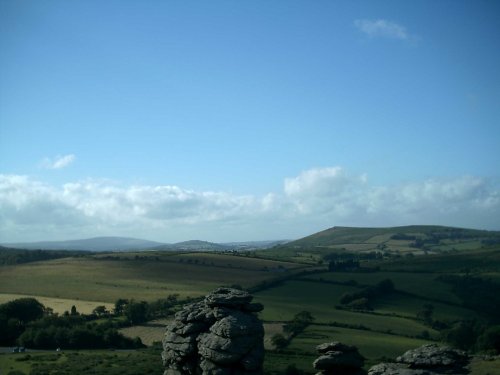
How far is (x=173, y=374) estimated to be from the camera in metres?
37.1

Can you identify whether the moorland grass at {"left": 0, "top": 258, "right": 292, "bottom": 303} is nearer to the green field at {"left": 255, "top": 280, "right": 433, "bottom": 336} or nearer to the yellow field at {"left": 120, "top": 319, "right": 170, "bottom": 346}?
the green field at {"left": 255, "top": 280, "right": 433, "bottom": 336}

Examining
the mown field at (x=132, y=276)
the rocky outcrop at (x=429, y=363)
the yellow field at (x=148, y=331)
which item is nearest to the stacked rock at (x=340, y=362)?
the rocky outcrop at (x=429, y=363)

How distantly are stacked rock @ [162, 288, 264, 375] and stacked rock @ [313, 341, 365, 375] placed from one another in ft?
14.7

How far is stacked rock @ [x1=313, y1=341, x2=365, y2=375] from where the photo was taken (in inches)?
1303

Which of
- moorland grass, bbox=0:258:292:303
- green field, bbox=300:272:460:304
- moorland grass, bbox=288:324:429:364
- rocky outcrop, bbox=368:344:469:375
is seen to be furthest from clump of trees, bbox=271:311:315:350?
green field, bbox=300:272:460:304

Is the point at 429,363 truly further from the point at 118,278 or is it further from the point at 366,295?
the point at 118,278

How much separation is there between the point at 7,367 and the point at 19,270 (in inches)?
4479

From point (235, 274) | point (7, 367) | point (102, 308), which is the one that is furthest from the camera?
point (235, 274)

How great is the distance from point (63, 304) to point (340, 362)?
3598 inches

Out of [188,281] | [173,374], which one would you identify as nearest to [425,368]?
[173,374]

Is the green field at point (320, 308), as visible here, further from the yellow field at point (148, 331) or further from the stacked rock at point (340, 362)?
the stacked rock at point (340, 362)

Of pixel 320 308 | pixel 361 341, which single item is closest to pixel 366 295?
pixel 320 308

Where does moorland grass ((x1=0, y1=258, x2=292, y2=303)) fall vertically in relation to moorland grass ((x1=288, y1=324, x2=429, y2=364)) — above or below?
above

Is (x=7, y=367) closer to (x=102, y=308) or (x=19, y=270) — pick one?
(x=102, y=308)
